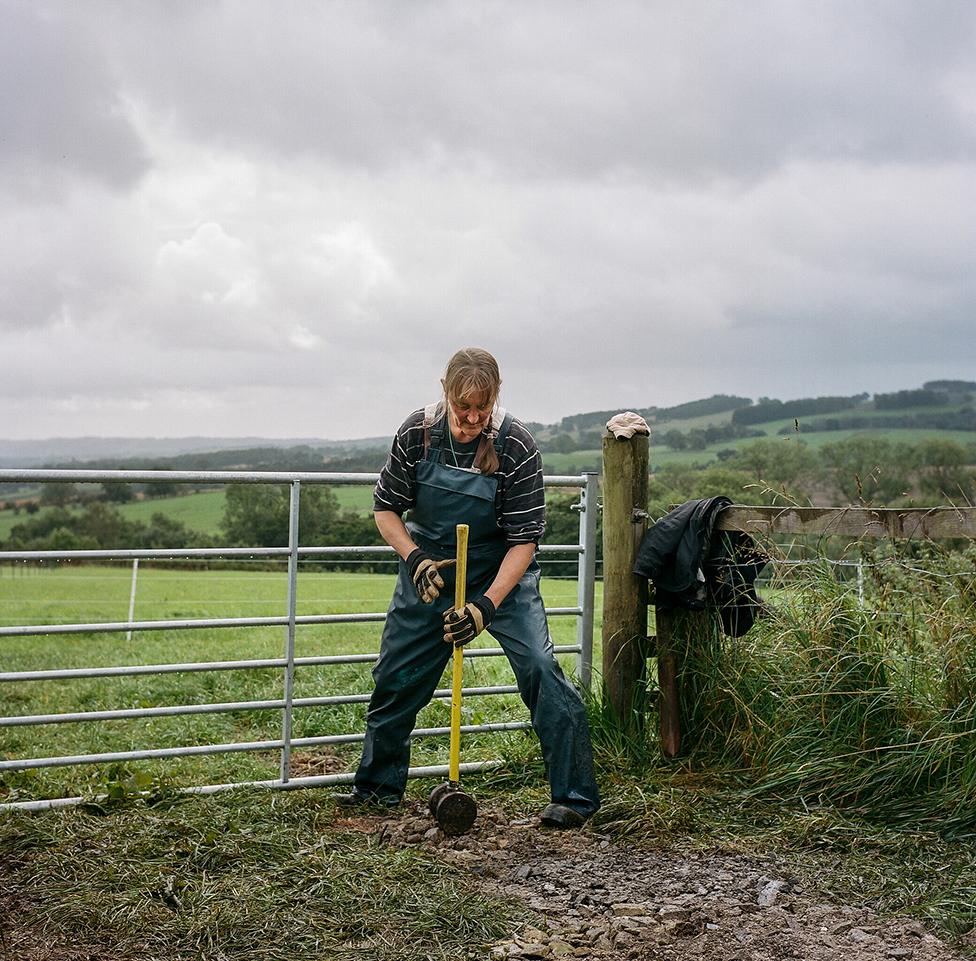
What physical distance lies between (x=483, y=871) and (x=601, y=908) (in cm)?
51

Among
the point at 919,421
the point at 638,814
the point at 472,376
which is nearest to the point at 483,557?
the point at 472,376

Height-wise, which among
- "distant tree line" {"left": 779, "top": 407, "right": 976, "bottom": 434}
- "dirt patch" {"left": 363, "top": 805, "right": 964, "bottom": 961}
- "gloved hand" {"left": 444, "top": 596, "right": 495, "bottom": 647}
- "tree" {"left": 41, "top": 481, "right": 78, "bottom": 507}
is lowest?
"dirt patch" {"left": 363, "top": 805, "right": 964, "bottom": 961}

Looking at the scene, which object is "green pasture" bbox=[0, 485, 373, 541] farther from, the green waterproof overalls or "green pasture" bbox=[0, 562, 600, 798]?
the green waterproof overalls

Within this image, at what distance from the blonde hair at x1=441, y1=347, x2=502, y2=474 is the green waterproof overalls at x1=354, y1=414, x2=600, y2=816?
0.89 feet

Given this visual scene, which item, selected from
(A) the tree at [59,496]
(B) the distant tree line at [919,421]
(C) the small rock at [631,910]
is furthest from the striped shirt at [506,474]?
(B) the distant tree line at [919,421]

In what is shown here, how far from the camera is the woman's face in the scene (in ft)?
14.5

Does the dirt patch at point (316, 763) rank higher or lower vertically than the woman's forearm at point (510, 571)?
lower

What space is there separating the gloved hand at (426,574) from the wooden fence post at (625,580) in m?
1.13

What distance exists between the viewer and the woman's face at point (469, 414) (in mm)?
4418

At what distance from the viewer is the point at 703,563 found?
5.19 meters

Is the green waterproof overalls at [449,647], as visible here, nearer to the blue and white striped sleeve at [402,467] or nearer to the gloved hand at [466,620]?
the blue and white striped sleeve at [402,467]

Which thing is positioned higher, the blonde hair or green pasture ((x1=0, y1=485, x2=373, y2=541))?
the blonde hair

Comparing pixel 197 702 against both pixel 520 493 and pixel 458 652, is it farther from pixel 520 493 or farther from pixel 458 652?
pixel 520 493

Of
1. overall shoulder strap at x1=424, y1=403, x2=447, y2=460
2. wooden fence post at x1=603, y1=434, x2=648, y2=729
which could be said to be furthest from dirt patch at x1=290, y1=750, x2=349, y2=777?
overall shoulder strap at x1=424, y1=403, x2=447, y2=460
